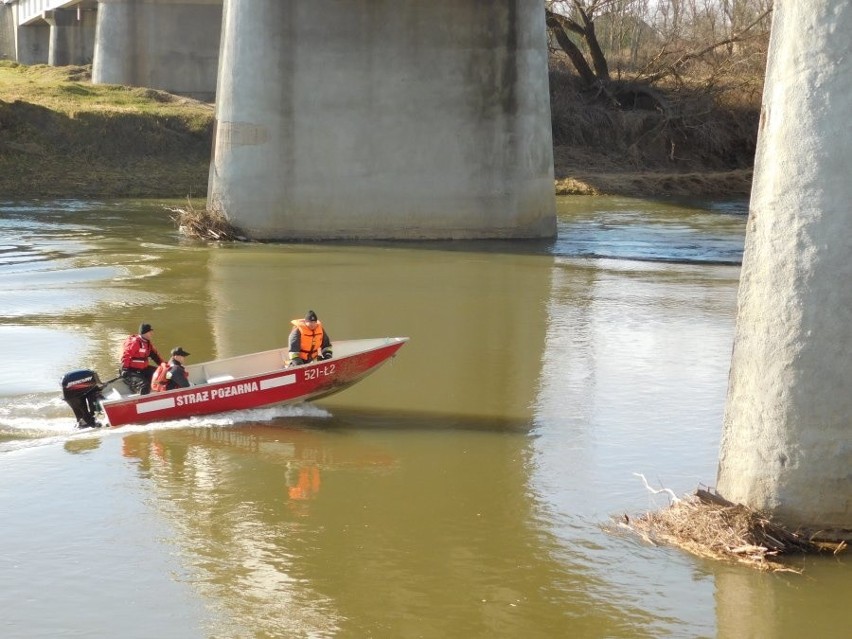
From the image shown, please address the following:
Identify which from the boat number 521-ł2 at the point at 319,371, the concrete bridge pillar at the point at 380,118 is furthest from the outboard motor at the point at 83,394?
the concrete bridge pillar at the point at 380,118

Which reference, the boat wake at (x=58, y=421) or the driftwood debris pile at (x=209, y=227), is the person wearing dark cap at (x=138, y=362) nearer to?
the boat wake at (x=58, y=421)

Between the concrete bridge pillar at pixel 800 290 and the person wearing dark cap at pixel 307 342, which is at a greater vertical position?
the concrete bridge pillar at pixel 800 290

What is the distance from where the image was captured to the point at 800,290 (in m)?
9.48

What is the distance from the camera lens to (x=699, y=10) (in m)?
58.6

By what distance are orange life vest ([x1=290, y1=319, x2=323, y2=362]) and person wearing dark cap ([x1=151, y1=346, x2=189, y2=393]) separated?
54.6 inches

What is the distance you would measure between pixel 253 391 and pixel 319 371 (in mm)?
798

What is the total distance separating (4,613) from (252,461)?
4112mm

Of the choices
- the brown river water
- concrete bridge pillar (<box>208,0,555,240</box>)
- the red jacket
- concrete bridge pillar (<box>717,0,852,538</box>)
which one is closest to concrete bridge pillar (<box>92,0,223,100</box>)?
concrete bridge pillar (<box>208,0,555,240</box>)

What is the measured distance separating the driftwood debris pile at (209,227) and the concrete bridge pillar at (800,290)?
2079cm

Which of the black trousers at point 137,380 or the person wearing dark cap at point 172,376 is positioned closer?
the person wearing dark cap at point 172,376

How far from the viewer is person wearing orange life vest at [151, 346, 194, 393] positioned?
14.4 m

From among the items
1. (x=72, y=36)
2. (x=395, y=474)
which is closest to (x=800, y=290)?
(x=395, y=474)

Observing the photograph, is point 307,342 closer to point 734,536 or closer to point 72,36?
point 734,536

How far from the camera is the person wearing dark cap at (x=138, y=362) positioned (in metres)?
14.9
